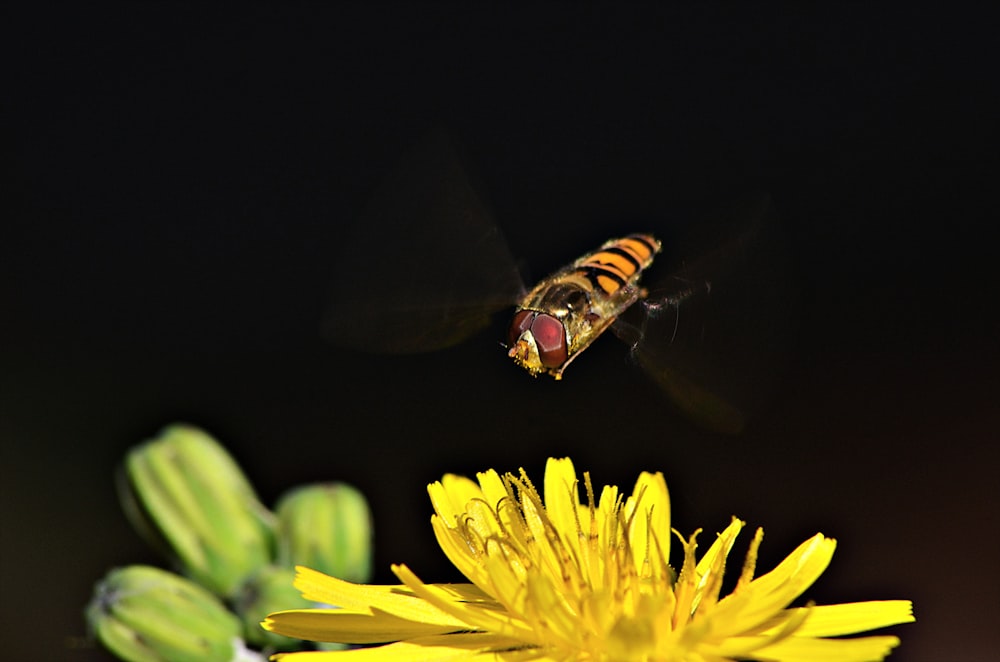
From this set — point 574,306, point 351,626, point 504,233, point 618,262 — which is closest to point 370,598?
point 351,626

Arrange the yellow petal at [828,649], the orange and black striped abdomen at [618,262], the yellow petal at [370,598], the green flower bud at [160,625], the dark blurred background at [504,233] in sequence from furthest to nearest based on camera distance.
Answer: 1. the dark blurred background at [504,233]
2. the orange and black striped abdomen at [618,262]
3. the green flower bud at [160,625]
4. the yellow petal at [370,598]
5. the yellow petal at [828,649]

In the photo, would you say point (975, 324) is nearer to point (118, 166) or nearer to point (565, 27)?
point (565, 27)

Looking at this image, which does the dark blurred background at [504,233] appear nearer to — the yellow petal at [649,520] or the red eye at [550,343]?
the red eye at [550,343]

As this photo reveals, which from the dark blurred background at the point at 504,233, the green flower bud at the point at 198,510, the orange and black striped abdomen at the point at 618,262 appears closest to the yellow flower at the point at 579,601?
the green flower bud at the point at 198,510

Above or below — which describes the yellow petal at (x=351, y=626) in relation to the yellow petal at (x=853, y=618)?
below

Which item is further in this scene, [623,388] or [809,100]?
[809,100]

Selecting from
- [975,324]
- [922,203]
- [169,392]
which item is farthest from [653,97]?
[169,392]

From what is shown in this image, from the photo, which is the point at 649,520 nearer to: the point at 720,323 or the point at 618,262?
the point at 720,323
